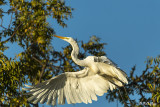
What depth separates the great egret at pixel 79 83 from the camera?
16.6 ft

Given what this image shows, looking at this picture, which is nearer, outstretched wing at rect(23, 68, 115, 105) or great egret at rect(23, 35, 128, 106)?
great egret at rect(23, 35, 128, 106)

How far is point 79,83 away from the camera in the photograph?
542 centimetres

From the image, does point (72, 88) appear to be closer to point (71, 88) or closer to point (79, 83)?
point (71, 88)

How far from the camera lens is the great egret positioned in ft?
16.6

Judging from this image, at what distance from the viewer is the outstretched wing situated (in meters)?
5.15

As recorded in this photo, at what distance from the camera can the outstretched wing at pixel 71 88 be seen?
203 inches

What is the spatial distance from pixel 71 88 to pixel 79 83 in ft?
0.70

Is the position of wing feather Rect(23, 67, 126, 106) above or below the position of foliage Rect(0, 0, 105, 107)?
below

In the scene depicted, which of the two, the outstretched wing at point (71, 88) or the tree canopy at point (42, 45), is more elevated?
the tree canopy at point (42, 45)

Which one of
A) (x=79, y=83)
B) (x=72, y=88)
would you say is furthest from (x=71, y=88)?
(x=79, y=83)

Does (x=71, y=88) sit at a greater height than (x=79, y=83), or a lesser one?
lesser

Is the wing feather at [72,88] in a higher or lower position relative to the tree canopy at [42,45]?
lower

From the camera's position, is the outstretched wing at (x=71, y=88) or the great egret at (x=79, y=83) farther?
the outstretched wing at (x=71, y=88)

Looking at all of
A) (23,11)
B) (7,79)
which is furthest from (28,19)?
(7,79)
